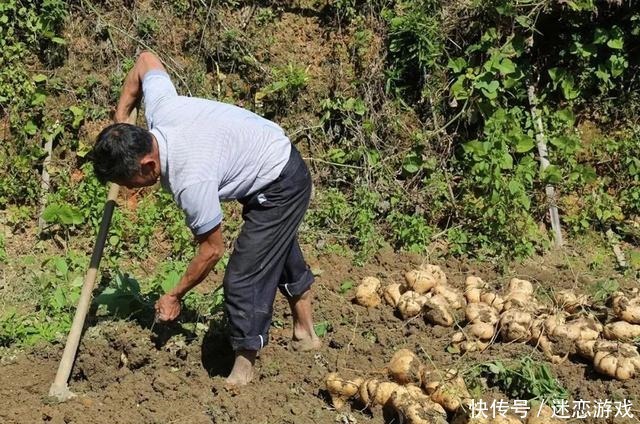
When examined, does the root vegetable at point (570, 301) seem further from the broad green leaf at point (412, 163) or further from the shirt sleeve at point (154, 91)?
the shirt sleeve at point (154, 91)

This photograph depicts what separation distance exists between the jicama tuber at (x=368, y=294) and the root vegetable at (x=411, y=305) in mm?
206

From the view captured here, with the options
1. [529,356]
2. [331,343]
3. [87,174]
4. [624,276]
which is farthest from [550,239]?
[87,174]

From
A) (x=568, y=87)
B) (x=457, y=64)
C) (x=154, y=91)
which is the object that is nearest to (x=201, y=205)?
(x=154, y=91)

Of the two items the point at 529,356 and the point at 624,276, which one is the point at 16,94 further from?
the point at 624,276

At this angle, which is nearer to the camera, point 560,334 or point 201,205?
point 201,205

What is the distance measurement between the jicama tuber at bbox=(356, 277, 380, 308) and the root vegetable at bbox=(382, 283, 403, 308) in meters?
0.06

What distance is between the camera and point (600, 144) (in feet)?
22.6

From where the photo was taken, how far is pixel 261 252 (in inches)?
164

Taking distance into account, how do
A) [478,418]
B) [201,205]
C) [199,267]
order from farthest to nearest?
A: [478,418], [199,267], [201,205]

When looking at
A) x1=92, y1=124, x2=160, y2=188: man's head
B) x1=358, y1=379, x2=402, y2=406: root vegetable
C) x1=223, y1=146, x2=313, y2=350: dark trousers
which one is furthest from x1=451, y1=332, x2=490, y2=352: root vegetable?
x1=92, y1=124, x2=160, y2=188: man's head

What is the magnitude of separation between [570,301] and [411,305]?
991mm

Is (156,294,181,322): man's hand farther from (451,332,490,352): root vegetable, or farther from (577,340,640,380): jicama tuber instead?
(577,340,640,380): jicama tuber

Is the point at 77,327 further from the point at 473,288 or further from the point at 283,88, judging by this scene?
the point at 283,88

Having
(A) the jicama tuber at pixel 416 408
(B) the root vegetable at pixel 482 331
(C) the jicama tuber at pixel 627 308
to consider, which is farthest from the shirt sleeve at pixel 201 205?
(C) the jicama tuber at pixel 627 308
